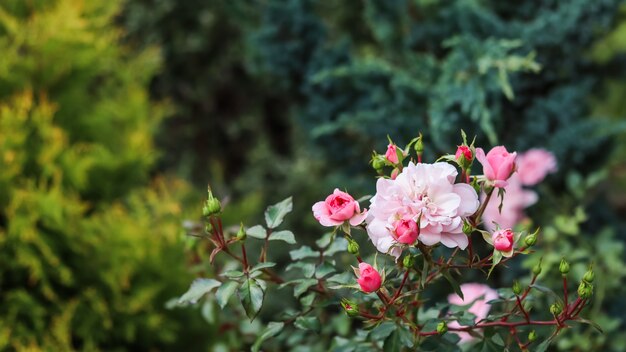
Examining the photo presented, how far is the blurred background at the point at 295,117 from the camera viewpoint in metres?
2.02

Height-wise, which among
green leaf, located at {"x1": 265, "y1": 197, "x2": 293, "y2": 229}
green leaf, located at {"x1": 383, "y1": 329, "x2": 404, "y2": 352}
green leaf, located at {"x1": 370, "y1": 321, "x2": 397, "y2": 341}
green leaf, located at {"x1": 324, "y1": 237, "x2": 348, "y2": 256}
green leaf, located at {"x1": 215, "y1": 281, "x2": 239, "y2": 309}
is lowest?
green leaf, located at {"x1": 383, "y1": 329, "x2": 404, "y2": 352}

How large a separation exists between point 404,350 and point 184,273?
119cm

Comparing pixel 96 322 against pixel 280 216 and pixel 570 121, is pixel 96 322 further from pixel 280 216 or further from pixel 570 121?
pixel 570 121

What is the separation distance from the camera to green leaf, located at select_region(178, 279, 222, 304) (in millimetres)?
1043

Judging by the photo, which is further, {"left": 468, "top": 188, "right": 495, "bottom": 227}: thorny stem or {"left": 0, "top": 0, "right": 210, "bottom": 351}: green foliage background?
{"left": 0, "top": 0, "right": 210, "bottom": 351}: green foliage background

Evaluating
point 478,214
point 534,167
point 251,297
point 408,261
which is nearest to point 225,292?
point 251,297

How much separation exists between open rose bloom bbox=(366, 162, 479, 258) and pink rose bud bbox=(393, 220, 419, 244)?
0.05ft

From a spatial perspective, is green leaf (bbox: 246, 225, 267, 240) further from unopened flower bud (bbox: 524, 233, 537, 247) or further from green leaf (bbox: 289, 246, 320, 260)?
unopened flower bud (bbox: 524, 233, 537, 247)

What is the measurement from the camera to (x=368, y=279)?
35.2 inches

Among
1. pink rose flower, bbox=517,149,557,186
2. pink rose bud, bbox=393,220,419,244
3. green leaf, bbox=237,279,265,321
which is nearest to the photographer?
pink rose bud, bbox=393,220,419,244

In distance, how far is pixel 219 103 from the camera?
3875mm

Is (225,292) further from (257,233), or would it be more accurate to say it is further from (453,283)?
(453,283)

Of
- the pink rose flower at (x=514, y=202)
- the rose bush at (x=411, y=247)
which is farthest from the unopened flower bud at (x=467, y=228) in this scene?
the pink rose flower at (x=514, y=202)

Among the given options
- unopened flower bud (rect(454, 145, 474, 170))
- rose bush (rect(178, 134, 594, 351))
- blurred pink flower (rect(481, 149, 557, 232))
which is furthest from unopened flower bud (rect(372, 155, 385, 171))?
blurred pink flower (rect(481, 149, 557, 232))
